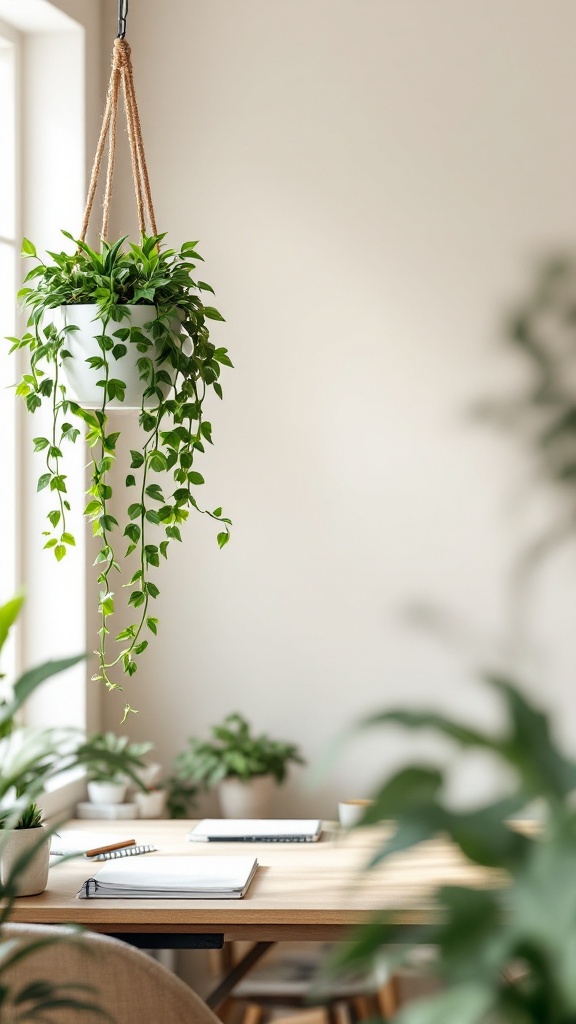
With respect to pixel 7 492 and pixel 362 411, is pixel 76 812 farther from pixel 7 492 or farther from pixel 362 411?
pixel 362 411

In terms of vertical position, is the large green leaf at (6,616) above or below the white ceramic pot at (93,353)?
below

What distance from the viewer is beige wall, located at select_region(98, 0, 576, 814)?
294 cm

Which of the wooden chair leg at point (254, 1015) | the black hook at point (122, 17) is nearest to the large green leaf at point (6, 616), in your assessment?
the black hook at point (122, 17)

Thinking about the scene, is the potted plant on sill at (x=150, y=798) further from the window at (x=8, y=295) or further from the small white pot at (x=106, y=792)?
the window at (x=8, y=295)

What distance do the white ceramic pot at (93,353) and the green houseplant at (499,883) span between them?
1.58 m

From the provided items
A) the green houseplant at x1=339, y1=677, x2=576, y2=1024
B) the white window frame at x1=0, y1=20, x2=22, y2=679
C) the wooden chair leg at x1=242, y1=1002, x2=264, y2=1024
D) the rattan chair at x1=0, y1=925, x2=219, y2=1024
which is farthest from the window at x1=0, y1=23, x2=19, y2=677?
the green houseplant at x1=339, y1=677, x2=576, y2=1024

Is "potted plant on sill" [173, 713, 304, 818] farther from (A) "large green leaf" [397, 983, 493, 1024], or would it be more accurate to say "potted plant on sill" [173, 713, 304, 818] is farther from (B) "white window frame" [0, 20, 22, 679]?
(A) "large green leaf" [397, 983, 493, 1024]

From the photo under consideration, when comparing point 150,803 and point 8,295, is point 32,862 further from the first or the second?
point 8,295

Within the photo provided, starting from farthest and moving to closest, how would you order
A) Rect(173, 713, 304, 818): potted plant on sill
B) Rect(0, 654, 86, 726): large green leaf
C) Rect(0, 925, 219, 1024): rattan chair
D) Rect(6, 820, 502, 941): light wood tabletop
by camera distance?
1. Rect(173, 713, 304, 818): potted plant on sill
2. Rect(6, 820, 502, 941): light wood tabletop
3. Rect(0, 925, 219, 1024): rattan chair
4. Rect(0, 654, 86, 726): large green leaf

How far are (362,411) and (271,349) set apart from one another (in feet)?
0.93

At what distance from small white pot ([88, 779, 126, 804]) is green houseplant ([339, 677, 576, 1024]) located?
2.43 meters

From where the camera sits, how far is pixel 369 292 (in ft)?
9.76

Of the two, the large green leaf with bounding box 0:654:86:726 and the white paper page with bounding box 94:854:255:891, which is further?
the white paper page with bounding box 94:854:255:891

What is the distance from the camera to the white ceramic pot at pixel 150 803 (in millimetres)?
2750
